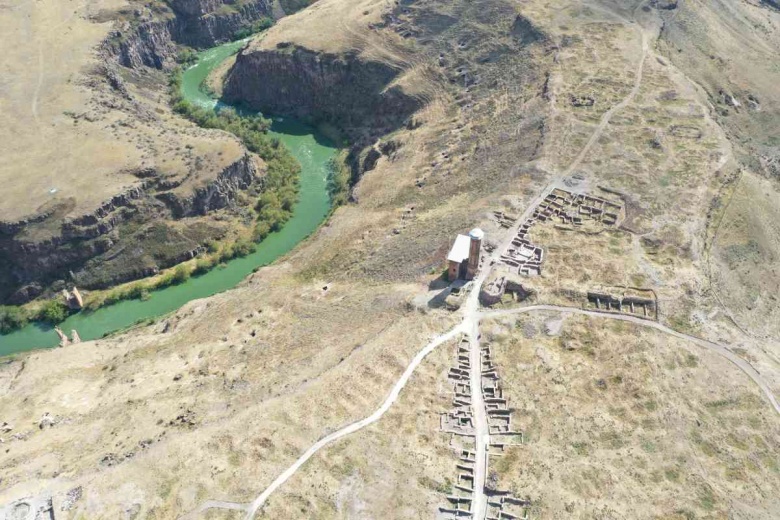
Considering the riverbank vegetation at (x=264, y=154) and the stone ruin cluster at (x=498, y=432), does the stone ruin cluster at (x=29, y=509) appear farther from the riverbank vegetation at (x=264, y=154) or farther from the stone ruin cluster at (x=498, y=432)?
the riverbank vegetation at (x=264, y=154)

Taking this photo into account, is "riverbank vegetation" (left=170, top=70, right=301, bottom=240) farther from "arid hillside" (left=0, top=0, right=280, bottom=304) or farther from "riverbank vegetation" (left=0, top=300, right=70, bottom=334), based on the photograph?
"riverbank vegetation" (left=0, top=300, right=70, bottom=334)

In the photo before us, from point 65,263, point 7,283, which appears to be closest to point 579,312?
point 65,263

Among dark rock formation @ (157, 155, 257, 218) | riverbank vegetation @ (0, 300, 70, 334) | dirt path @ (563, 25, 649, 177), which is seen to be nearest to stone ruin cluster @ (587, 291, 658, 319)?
dirt path @ (563, 25, 649, 177)

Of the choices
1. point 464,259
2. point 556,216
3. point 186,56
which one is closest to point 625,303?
point 556,216

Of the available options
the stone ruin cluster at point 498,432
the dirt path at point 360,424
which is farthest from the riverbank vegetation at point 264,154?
the stone ruin cluster at point 498,432

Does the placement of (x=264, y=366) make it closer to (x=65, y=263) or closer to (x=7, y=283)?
(x=65, y=263)

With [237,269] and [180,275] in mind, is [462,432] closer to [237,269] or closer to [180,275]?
[237,269]

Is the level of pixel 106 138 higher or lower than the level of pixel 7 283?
higher
